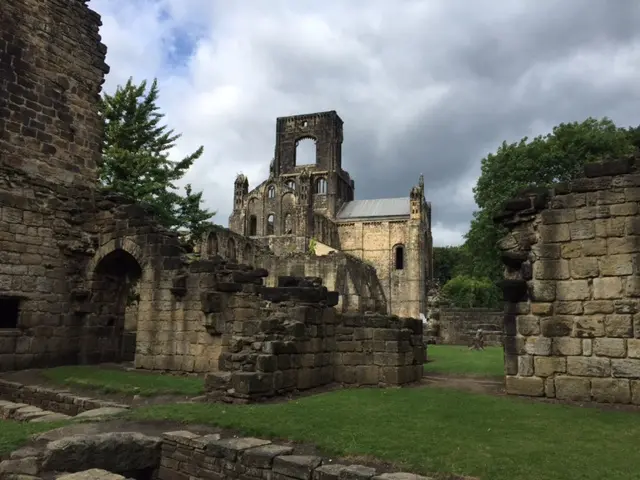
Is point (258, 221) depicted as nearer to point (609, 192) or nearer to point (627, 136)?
point (627, 136)

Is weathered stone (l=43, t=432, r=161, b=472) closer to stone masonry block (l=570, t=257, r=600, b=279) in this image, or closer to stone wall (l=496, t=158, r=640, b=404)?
stone wall (l=496, t=158, r=640, b=404)

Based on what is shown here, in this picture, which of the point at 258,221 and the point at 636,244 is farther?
the point at 258,221

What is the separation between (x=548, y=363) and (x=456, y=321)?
1748 cm

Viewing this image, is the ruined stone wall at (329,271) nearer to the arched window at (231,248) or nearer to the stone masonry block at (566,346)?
the arched window at (231,248)

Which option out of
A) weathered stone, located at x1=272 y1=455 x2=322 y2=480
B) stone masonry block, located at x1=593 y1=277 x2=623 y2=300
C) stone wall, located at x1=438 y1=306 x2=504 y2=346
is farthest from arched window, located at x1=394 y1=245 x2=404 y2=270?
weathered stone, located at x1=272 y1=455 x2=322 y2=480

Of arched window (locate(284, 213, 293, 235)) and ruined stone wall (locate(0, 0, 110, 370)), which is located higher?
arched window (locate(284, 213, 293, 235))

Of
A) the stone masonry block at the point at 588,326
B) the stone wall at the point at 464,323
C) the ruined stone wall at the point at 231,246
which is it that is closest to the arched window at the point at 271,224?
the ruined stone wall at the point at 231,246

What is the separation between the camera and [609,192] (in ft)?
27.9

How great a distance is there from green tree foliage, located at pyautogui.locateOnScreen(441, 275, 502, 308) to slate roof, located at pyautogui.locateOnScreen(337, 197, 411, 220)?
51.8 ft

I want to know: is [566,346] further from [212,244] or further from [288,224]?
[288,224]

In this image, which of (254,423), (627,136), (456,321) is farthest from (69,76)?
(627,136)

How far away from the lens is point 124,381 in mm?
10766

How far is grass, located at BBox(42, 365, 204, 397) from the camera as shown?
983 centimetres

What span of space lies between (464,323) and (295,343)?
1743 centimetres
